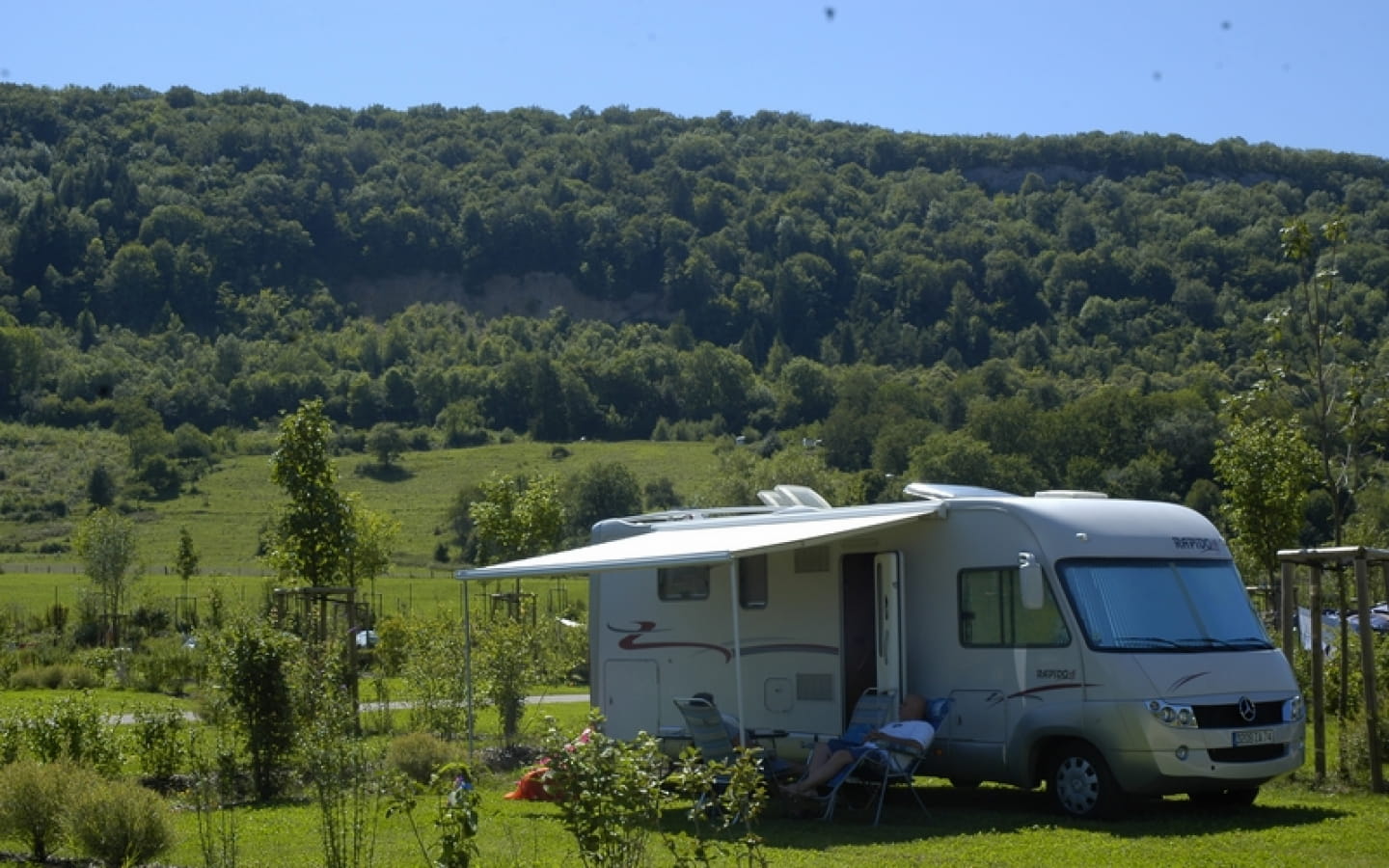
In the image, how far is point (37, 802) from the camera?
930cm

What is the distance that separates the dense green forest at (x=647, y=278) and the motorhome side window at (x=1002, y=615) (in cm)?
5529

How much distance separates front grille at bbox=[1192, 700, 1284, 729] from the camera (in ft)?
34.6

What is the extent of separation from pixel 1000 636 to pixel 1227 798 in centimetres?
210

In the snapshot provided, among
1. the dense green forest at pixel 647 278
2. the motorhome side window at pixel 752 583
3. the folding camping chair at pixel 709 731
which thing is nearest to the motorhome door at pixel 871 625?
the motorhome side window at pixel 752 583

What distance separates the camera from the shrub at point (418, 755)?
13.3 meters

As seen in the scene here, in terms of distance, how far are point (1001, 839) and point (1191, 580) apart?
2701mm

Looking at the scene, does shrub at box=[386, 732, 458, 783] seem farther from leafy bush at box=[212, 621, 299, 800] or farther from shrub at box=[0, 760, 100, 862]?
shrub at box=[0, 760, 100, 862]

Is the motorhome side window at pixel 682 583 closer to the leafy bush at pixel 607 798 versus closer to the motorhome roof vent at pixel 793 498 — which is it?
the motorhome roof vent at pixel 793 498

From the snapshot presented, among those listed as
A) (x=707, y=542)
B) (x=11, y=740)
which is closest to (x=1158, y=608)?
(x=707, y=542)

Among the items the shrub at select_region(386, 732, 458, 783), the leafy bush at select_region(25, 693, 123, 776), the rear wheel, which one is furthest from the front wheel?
the leafy bush at select_region(25, 693, 123, 776)

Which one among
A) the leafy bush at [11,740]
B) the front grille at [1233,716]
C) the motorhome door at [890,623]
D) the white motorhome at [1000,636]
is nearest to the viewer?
the front grille at [1233,716]

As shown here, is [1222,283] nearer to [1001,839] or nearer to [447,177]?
[447,177]

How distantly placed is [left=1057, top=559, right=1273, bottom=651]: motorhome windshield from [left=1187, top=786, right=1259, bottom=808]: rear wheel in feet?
3.72

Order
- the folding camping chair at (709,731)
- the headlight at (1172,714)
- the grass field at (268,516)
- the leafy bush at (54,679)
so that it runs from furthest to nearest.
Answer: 1. the grass field at (268,516)
2. the leafy bush at (54,679)
3. the folding camping chair at (709,731)
4. the headlight at (1172,714)
